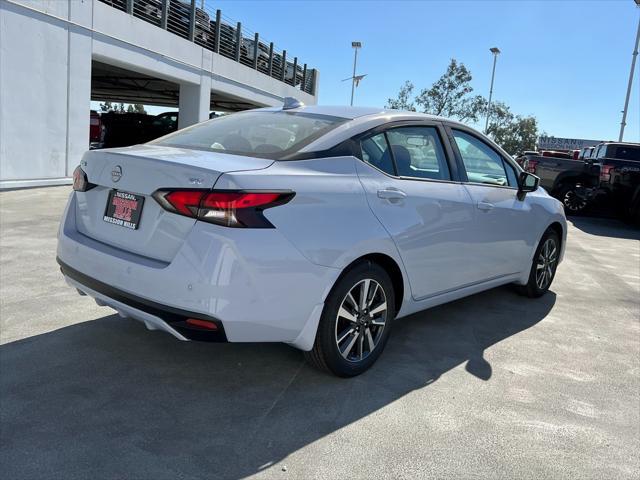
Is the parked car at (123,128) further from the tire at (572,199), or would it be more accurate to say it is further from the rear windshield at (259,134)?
the rear windshield at (259,134)

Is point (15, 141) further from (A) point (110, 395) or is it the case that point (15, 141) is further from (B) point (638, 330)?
(B) point (638, 330)

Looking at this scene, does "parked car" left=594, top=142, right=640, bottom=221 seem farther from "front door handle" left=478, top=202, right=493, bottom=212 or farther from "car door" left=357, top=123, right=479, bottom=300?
"car door" left=357, top=123, right=479, bottom=300

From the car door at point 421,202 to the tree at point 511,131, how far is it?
4077cm

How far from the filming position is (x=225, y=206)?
8.59 ft

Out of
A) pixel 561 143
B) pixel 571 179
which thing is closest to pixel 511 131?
pixel 561 143

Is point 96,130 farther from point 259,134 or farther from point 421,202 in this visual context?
point 421,202

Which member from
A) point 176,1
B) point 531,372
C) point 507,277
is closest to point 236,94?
point 176,1

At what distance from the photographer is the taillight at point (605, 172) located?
12995 millimetres

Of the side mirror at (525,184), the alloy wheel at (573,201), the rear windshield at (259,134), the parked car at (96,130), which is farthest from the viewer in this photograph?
the parked car at (96,130)

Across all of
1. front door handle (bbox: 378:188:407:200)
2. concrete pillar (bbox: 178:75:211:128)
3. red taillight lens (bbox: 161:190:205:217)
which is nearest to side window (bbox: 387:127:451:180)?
front door handle (bbox: 378:188:407:200)

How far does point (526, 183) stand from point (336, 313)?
8.49 feet

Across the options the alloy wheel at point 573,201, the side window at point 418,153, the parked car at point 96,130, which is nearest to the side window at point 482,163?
the side window at point 418,153

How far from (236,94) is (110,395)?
1683 cm

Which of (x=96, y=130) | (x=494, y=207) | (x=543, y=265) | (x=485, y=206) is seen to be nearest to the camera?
(x=485, y=206)
